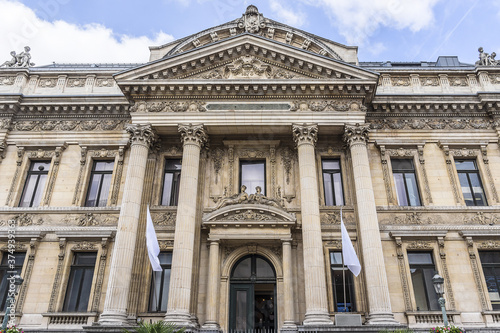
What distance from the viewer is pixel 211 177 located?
67.5 feet

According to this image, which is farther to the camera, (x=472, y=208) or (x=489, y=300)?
(x=472, y=208)

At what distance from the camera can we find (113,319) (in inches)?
619

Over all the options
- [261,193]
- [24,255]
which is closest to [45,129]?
[24,255]

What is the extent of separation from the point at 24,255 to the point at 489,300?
856 inches

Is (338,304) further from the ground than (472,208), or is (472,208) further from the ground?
(472,208)

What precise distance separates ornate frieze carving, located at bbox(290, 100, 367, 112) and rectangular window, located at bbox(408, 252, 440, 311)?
303 inches

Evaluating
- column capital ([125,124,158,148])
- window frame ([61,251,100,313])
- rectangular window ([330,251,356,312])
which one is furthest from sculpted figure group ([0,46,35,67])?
rectangular window ([330,251,356,312])

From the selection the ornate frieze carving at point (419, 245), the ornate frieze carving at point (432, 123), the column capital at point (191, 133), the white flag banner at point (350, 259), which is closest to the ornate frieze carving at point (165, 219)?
the column capital at point (191, 133)

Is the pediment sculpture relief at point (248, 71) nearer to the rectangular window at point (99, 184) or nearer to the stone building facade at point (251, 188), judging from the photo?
the stone building facade at point (251, 188)

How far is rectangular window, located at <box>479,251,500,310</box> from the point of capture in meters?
17.8

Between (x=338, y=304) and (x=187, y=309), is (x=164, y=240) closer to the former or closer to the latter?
(x=187, y=309)

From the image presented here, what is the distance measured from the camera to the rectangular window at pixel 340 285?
1786 centimetres

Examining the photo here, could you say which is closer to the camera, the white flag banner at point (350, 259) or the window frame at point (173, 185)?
the white flag banner at point (350, 259)

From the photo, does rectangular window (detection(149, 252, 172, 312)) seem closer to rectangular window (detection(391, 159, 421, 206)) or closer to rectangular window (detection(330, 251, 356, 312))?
rectangular window (detection(330, 251, 356, 312))
